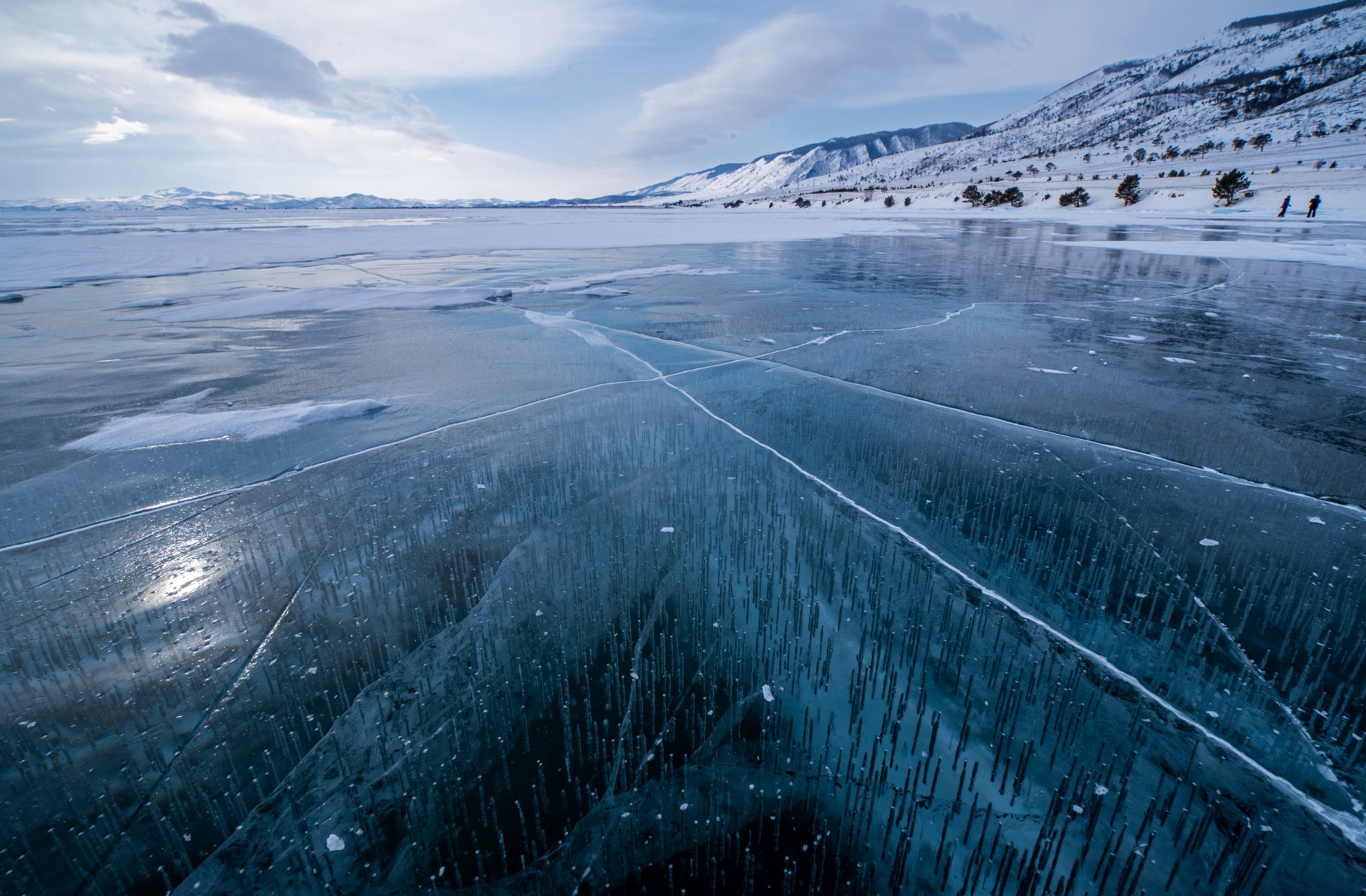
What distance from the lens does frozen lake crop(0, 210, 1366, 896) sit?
2.01 meters

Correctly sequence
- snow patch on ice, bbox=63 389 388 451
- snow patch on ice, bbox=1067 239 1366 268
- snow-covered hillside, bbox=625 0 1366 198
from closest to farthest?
1. snow patch on ice, bbox=63 389 388 451
2. snow patch on ice, bbox=1067 239 1366 268
3. snow-covered hillside, bbox=625 0 1366 198

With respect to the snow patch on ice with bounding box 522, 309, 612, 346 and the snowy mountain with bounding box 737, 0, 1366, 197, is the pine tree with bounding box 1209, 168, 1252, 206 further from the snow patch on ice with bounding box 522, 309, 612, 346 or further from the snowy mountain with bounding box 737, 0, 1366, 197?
the snow patch on ice with bounding box 522, 309, 612, 346

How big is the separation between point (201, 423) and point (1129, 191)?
53.5 m

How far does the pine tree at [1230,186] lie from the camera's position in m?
35.7

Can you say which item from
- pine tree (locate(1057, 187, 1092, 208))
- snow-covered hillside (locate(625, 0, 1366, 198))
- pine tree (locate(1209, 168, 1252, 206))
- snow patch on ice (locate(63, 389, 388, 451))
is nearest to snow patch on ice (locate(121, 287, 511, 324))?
snow patch on ice (locate(63, 389, 388, 451))

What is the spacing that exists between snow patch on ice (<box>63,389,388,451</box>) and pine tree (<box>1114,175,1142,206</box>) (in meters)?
52.0

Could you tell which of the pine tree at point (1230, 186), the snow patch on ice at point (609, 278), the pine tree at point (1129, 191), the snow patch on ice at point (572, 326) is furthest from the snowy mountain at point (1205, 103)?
the snow patch on ice at point (572, 326)

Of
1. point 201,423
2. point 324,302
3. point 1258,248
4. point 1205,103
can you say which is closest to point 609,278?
point 324,302

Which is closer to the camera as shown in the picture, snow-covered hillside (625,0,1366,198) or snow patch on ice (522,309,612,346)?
snow patch on ice (522,309,612,346)

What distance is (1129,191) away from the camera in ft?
136

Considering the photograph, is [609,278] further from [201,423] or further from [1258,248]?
[1258,248]

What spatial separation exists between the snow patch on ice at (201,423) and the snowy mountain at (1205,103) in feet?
261

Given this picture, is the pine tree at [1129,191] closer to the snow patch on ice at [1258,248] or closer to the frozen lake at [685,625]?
the snow patch on ice at [1258,248]

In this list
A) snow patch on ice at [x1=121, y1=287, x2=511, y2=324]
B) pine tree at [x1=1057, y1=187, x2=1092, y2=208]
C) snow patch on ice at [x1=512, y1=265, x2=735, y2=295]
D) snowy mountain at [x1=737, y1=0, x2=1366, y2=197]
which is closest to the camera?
snow patch on ice at [x1=121, y1=287, x2=511, y2=324]
